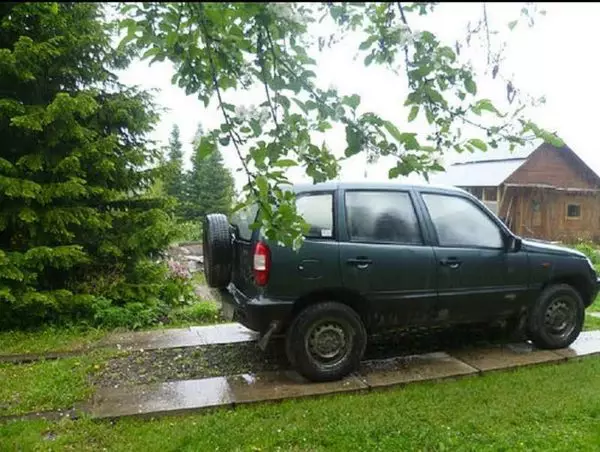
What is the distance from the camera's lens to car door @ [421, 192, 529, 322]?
451cm

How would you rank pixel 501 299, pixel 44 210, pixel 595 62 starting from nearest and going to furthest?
pixel 595 62 → pixel 501 299 → pixel 44 210

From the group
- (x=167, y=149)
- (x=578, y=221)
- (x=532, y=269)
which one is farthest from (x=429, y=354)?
(x=578, y=221)

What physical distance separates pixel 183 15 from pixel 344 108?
727 mm

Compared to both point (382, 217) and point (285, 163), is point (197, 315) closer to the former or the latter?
point (382, 217)

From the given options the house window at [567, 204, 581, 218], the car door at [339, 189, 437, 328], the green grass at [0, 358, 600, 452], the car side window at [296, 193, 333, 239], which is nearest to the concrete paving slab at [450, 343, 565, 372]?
the green grass at [0, 358, 600, 452]

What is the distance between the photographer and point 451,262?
14.8 feet

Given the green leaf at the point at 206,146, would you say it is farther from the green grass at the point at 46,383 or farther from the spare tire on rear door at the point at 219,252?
the green grass at the point at 46,383

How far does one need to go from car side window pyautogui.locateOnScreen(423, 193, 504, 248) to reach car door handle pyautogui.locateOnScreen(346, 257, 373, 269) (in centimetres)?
81

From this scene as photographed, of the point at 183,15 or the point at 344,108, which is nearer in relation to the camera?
the point at 183,15

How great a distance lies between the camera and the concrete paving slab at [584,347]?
4816mm

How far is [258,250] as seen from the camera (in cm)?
391

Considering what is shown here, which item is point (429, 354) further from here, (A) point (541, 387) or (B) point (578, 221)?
(B) point (578, 221)

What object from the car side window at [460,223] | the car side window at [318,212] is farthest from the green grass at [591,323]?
the car side window at [318,212]

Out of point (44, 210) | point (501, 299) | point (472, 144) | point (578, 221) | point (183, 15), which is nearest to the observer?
point (183, 15)
